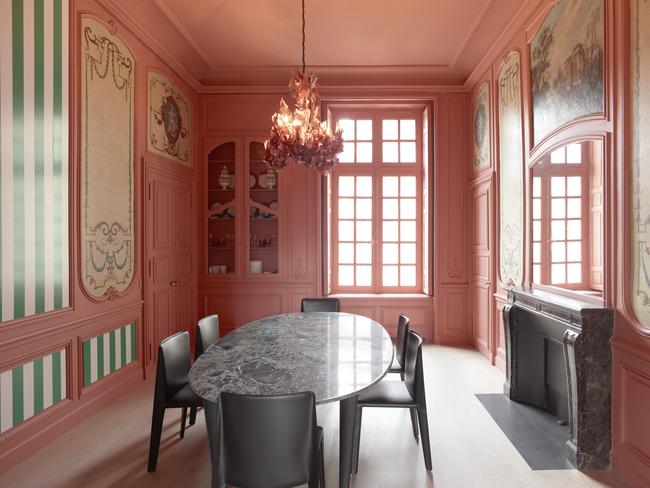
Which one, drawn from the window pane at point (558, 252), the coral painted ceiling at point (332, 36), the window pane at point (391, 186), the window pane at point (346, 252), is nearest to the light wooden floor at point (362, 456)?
the window pane at point (558, 252)

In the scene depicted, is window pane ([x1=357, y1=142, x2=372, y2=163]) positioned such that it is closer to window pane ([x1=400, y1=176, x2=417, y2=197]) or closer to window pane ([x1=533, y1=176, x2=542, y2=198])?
window pane ([x1=400, y1=176, x2=417, y2=197])

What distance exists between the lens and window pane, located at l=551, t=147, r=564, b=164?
2.93 metres

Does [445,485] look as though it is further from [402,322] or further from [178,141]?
[178,141]

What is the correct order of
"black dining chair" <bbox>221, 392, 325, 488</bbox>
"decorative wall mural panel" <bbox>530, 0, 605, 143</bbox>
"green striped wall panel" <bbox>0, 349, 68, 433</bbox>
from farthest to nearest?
"decorative wall mural panel" <bbox>530, 0, 605, 143</bbox>, "green striped wall panel" <bbox>0, 349, 68, 433</bbox>, "black dining chair" <bbox>221, 392, 325, 488</bbox>

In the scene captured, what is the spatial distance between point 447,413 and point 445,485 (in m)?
0.96

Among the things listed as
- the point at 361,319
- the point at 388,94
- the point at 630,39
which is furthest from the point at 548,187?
the point at 388,94

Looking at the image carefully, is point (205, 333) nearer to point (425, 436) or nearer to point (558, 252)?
point (425, 436)

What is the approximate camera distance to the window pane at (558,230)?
2.89 metres

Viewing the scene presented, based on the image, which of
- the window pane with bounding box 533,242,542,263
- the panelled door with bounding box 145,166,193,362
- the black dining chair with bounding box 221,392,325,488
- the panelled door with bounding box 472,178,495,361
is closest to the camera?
the black dining chair with bounding box 221,392,325,488

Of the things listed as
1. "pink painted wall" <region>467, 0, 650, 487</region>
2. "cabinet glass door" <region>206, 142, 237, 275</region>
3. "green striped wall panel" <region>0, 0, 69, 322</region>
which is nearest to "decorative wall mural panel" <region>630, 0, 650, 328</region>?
"pink painted wall" <region>467, 0, 650, 487</region>

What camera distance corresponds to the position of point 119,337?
348 centimetres

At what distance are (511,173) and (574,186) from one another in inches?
44.9

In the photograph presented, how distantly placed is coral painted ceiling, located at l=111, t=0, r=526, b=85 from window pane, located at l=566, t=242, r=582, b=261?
230 cm

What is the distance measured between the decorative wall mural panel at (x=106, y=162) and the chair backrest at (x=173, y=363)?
3.87 ft
